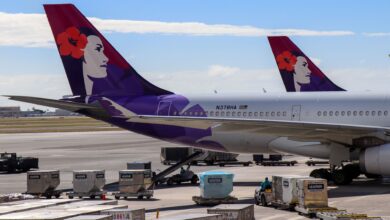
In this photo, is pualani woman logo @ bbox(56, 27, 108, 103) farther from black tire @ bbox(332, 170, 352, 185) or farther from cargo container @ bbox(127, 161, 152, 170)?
black tire @ bbox(332, 170, 352, 185)

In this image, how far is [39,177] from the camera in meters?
35.6

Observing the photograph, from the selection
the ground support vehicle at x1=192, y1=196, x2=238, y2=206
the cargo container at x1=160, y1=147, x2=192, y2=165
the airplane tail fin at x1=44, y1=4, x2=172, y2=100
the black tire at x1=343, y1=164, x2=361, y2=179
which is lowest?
the ground support vehicle at x1=192, y1=196, x2=238, y2=206

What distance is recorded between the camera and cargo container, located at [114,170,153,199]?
34.4 meters

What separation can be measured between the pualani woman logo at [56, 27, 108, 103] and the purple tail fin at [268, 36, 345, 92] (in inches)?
1047

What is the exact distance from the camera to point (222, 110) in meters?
41.3

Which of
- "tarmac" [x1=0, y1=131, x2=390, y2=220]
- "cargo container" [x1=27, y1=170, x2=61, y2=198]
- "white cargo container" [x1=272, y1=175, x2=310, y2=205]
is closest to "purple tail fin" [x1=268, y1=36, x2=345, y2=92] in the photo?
"tarmac" [x1=0, y1=131, x2=390, y2=220]

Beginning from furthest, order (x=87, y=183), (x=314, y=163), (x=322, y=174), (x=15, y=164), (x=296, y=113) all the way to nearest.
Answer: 1. (x=15, y=164)
2. (x=314, y=163)
3. (x=296, y=113)
4. (x=322, y=174)
5. (x=87, y=183)

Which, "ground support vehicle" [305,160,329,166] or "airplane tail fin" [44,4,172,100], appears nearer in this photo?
"airplane tail fin" [44,4,172,100]

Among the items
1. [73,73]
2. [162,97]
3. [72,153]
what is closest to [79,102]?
[73,73]

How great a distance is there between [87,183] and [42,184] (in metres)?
2.33

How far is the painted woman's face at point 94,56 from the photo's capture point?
41.7m

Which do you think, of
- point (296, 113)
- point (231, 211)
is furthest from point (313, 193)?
point (296, 113)

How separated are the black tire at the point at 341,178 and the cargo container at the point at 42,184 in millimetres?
13882

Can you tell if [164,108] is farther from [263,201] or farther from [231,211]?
[231,211]
